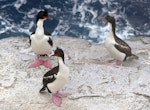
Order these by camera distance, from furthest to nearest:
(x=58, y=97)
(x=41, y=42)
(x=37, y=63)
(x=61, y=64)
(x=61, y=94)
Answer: (x=37, y=63) < (x=41, y=42) < (x=61, y=94) < (x=58, y=97) < (x=61, y=64)

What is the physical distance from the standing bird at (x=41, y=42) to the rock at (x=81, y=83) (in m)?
0.18

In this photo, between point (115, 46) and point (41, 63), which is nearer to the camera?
point (41, 63)

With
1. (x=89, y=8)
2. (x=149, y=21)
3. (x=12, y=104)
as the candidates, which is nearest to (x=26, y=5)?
(x=89, y=8)

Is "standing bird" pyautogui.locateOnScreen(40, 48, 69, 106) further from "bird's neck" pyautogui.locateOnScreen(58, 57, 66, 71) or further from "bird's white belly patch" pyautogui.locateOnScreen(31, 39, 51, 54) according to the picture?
"bird's white belly patch" pyautogui.locateOnScreen(31, 39, 51, 54)

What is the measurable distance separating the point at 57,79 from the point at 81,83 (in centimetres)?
91

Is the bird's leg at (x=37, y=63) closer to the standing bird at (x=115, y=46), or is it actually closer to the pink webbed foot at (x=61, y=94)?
the pink webbed foot at (x=61, y=94)

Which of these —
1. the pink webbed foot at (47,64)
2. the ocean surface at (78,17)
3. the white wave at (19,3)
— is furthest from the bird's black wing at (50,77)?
the white wave at (19,3)

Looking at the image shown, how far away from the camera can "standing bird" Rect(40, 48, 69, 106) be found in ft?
29.2

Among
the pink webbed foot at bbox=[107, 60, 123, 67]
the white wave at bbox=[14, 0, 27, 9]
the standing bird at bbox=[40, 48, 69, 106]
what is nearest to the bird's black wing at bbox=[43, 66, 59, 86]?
the standing bird at bbox=[40, 48, 69, 106]

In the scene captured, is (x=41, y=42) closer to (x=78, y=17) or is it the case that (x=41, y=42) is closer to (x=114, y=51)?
(x=114, y=51)

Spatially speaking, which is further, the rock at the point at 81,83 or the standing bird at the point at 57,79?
the rock at the point at 81,83

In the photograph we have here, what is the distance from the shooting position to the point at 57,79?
8992mm

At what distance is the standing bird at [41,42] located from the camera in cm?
1003

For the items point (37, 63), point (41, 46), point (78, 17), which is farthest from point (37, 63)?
point (78, 17)
